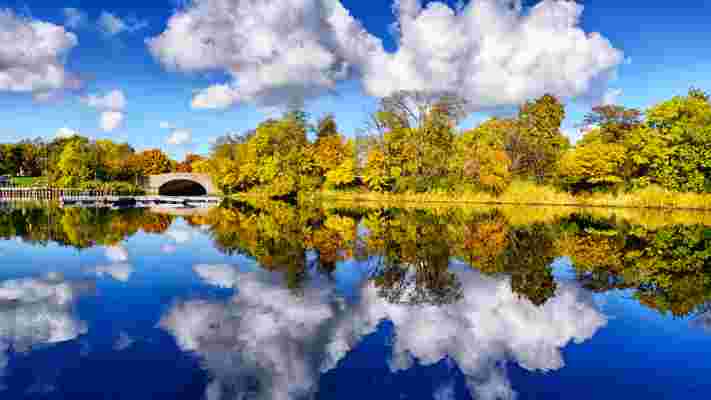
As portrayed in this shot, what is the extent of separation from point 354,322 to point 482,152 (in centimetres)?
4486

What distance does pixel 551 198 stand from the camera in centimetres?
4794

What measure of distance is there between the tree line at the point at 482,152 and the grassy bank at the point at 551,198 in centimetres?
124

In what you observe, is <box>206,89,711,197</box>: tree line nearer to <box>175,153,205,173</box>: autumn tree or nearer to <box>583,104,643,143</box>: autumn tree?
<box>583,104,643,143</box>: autumn tree

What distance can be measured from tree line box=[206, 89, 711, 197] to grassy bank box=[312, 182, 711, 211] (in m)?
1.24

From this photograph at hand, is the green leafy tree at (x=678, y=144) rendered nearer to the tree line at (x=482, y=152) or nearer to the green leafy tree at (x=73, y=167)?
the tree line at (x=482, y=152)

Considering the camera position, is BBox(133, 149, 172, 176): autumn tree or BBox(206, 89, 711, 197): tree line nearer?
BBox(206, 89, 711, 197): tree line

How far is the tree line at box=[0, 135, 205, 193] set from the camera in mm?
75688

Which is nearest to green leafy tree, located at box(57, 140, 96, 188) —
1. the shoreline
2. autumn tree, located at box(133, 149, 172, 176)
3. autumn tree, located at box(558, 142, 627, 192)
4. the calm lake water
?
autumn tree, located at box(133, 149, 172, 176)

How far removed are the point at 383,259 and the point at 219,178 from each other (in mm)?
66855

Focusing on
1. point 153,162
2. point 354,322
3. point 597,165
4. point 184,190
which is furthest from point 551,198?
point 153,162

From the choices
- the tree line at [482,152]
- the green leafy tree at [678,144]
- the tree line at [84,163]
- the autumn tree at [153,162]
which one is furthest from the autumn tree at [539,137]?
the autumn tree at [153,162]

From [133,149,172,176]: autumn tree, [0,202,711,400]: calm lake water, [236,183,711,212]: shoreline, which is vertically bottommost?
[0,202,711,400]: calm lake water

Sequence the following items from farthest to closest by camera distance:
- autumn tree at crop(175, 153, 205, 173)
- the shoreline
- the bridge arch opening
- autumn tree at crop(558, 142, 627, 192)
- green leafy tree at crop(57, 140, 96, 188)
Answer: autumn tree at crop(175, 153, 205, 173), the bridge arch opening, green leafy tree at crop(57, 140, 96, 188), autumn tree at crop(558, 142, 627, 192), the shoreline

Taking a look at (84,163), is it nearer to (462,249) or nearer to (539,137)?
(539,137)
